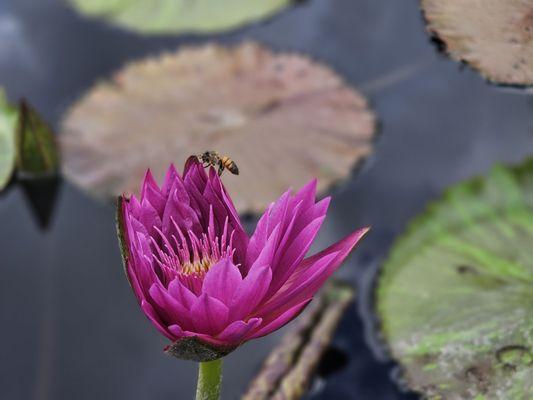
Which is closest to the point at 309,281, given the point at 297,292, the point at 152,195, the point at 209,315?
the point at 297,292

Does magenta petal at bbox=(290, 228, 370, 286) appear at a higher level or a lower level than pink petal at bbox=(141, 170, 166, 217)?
lower

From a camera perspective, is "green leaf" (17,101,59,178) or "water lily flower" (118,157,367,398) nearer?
"water lily flower" (118,157,367,398)

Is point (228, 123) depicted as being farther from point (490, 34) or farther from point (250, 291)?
point (250, 291)

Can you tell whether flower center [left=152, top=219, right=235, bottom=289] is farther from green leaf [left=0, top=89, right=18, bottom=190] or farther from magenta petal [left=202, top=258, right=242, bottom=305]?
green leaf [left=0, top=89, right=18, bottom=190]

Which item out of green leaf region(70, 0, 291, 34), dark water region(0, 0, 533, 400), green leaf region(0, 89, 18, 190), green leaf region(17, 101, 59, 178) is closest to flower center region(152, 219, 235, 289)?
dark water region(0, 0, 533, 400)

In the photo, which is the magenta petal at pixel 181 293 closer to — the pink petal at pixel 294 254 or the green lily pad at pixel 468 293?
the pink petal at pixel 294 254
